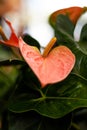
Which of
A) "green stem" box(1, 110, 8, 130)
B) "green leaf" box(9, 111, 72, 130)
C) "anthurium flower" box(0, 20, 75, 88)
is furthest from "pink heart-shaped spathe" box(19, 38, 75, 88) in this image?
"green stem" box(1, 110, 8, 130)

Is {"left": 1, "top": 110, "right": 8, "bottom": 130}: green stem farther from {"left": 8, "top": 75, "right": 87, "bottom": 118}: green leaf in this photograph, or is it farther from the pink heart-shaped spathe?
the pink heart-shaped spathe

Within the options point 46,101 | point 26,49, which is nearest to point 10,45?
point 26,49

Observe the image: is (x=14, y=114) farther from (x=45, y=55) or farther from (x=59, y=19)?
(x=59, y=19)

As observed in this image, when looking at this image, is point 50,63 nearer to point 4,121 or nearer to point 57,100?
point 57,100

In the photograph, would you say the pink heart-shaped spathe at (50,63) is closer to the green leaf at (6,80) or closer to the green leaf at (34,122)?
→ the green leaf at (34,122)

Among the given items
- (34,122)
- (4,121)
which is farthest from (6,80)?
(34,122)

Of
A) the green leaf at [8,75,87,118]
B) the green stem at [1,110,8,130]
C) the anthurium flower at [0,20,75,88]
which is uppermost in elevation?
the anthurium flower at [0,20,75,88]

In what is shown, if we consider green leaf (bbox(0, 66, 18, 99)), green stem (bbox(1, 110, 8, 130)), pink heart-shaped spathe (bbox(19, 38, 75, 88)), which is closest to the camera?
pink heart-shaped spathe (bbox(19, 38, 75, 88))
